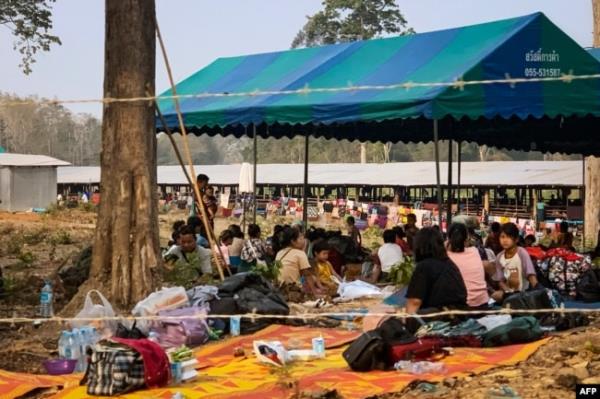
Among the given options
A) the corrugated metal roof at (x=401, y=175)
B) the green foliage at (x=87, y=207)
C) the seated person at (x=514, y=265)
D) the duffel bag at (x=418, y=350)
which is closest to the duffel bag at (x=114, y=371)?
the duffel bag at (x=418, y=350)

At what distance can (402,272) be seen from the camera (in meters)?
10.6

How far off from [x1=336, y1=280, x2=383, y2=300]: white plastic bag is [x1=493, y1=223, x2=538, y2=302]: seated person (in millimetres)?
1964

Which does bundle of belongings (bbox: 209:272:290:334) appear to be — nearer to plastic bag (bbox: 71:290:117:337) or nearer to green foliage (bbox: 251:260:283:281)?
plastic bag (bbox: 71:290:117:337)

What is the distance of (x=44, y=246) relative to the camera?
64.4 feet

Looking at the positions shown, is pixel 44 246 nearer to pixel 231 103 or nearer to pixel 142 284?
pixel 231 103

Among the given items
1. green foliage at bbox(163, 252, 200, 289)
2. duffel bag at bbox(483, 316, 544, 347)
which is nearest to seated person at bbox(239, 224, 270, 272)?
green foliage at bbox(163, 252, 200, 289)

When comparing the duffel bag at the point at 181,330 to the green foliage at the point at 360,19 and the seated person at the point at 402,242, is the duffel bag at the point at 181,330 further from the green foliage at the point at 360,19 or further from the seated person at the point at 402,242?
the green foliage at the point at 360,19

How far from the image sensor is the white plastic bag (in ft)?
32.3

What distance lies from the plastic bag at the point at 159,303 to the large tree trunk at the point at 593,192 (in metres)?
11.8

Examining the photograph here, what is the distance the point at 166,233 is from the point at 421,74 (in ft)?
58.5

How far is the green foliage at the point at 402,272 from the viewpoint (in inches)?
414

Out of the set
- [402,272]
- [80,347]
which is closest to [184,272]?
[402,272]

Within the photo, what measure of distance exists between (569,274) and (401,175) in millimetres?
26678

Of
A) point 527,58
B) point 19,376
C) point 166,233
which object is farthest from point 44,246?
point 19,376
